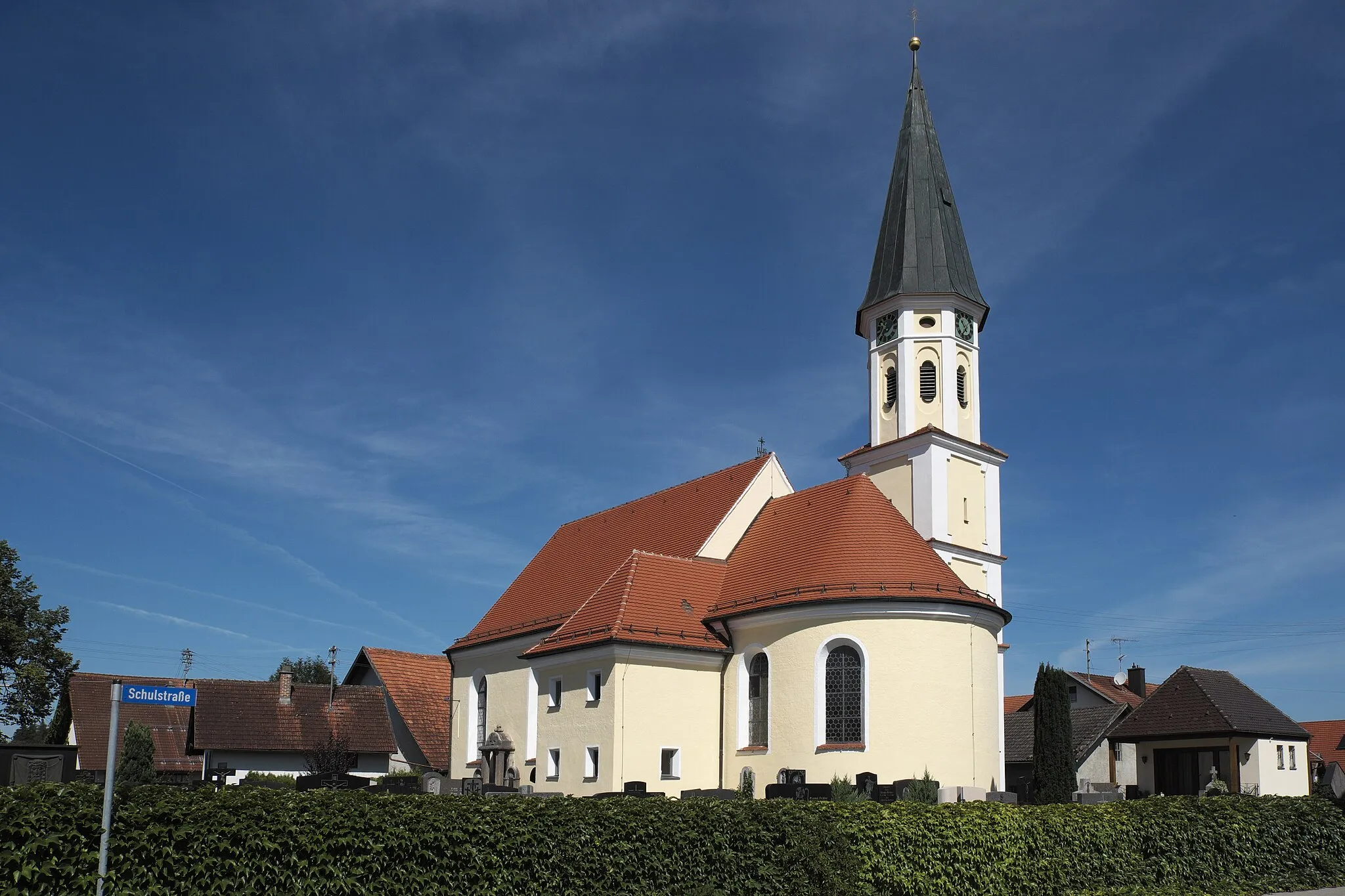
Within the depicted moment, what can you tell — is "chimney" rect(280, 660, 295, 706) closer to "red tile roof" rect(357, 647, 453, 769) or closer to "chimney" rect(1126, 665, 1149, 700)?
"red tile roof" rect(357, 647, 453, 769)

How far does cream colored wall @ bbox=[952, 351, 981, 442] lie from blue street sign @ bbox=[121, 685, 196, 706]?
29135 millimetres

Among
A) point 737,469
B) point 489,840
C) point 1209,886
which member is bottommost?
point 1209,886

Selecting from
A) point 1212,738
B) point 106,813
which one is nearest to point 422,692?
point 1212,738

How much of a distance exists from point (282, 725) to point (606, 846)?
32.8m

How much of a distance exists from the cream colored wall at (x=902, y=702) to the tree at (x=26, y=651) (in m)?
39.8


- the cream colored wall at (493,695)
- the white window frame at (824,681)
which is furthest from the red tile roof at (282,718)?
the white window frame at (824,681)

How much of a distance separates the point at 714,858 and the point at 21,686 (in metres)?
49.7

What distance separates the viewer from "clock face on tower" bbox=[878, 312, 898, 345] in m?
38.2

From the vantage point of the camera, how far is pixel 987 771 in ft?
93.4

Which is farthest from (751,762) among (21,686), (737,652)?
(21,686)

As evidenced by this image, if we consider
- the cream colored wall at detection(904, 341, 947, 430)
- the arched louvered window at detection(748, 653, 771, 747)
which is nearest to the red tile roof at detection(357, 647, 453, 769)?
the arched louvered window at detection(748, 653, 771, 747)

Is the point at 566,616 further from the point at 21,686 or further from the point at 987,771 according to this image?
the point at 21,686

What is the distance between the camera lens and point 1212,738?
40.5m

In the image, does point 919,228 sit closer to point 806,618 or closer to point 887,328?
point 887,328
